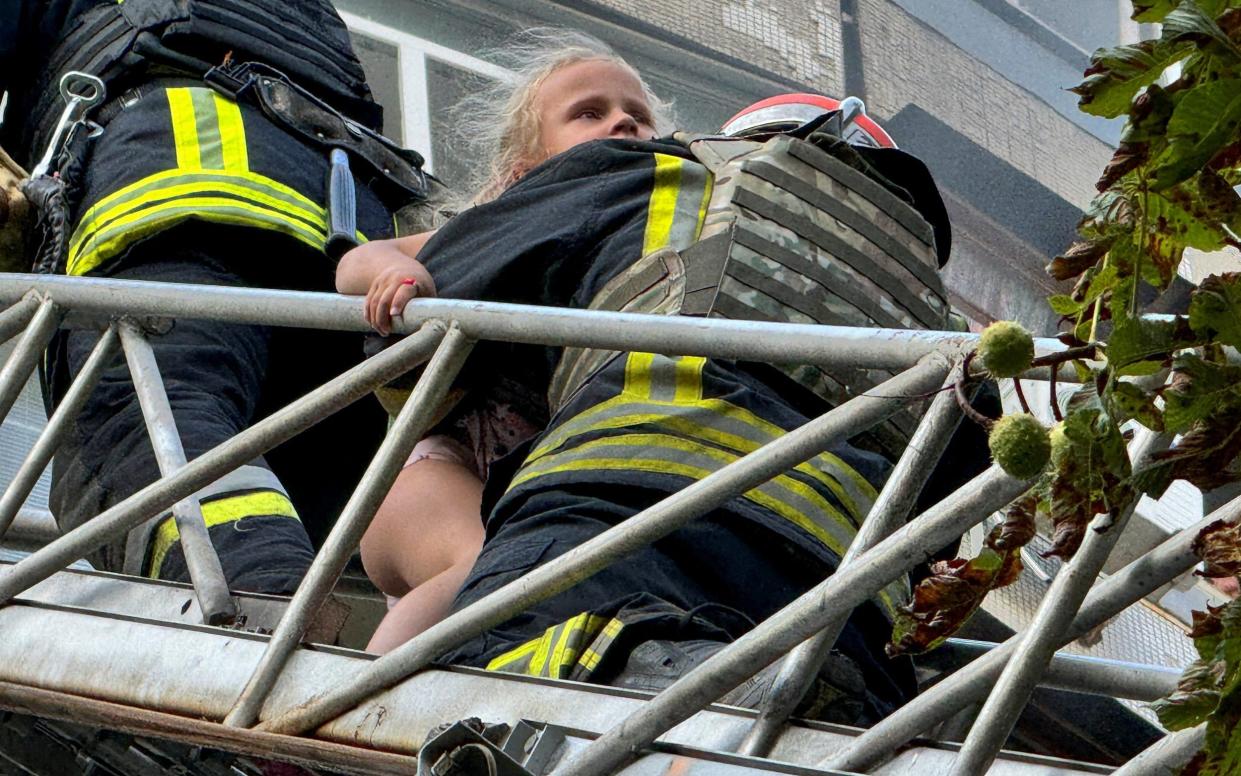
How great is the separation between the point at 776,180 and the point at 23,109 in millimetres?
2244

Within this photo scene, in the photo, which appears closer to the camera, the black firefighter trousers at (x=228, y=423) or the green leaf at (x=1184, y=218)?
the green leaf at (x=1184, y=218)

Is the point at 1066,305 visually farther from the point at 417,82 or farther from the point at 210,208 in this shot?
the point at 417,82

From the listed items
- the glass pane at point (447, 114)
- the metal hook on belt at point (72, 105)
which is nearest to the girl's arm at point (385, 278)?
the metal hook on belt at point (72, 105)

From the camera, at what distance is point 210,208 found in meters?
3.76

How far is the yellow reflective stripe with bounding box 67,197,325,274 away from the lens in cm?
369

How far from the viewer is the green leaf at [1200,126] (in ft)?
3.62

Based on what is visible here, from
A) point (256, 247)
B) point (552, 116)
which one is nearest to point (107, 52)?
point (256, 247)

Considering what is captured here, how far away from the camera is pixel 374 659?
7.78 feet

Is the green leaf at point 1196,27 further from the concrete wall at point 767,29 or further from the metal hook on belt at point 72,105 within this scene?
the concrete wall at point 767,29

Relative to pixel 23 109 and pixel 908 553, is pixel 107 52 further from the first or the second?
pixel 908 553

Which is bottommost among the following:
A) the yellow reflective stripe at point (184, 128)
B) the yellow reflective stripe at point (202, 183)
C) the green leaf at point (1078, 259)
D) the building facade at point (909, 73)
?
the green leaf at point (1078, 259)

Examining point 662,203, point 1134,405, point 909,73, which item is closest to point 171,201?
point 662,203

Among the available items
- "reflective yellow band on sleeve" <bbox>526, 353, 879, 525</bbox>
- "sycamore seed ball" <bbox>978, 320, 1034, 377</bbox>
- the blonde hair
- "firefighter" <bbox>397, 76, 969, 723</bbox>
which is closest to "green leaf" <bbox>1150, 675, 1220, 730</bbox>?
"sycamore seed ball" <bbox>978, 320, 1034, 377</bbox>

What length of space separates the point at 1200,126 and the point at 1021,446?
0.85 feet
